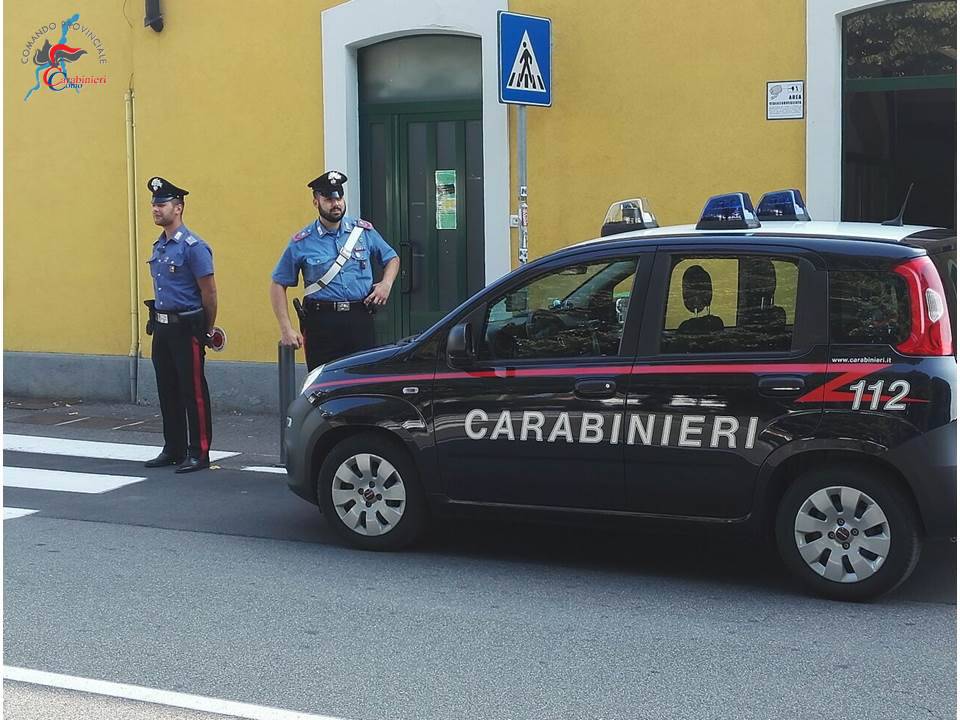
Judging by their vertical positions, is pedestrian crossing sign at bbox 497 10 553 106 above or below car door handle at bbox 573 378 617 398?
above

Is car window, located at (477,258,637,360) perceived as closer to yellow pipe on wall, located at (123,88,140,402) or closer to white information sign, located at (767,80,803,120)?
white information sign, located at (767,80,803,120)

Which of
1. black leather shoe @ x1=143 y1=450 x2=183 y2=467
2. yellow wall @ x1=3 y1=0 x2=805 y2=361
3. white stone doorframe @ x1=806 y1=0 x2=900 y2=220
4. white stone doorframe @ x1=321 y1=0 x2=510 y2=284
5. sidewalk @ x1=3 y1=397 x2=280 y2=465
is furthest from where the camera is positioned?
white stone doorframe @ x1=321 y1=0 x2=510 y2=284

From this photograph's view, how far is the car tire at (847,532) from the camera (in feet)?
19.1

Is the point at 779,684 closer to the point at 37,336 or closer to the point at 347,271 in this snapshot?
the point at 347,271

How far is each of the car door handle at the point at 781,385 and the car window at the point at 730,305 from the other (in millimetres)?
145

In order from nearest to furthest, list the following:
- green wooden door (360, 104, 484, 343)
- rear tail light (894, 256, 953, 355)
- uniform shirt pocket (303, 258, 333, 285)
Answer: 1. rear tail light (894, 256, 953, 355)
2. uniform shirt pocket (303, 258, 333, 285)
3. green wooden door (360, 104, 484, 343)

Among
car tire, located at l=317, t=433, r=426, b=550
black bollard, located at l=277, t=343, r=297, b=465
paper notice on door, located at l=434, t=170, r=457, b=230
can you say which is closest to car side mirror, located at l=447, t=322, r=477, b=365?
car tire, located at l=317, t=433, r=426, b=550

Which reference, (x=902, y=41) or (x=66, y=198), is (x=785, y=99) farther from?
(x=66, y=198)

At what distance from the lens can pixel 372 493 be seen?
7027 millimetres

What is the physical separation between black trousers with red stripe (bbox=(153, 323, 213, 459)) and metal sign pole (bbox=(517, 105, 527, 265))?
2629 millimetres

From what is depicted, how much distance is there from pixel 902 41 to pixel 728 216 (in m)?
4.46

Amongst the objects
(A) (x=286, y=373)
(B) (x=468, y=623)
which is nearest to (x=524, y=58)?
(A) (x=286, y=373)

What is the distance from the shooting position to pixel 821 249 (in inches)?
239

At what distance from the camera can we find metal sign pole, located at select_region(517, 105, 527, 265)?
33.7 feet
